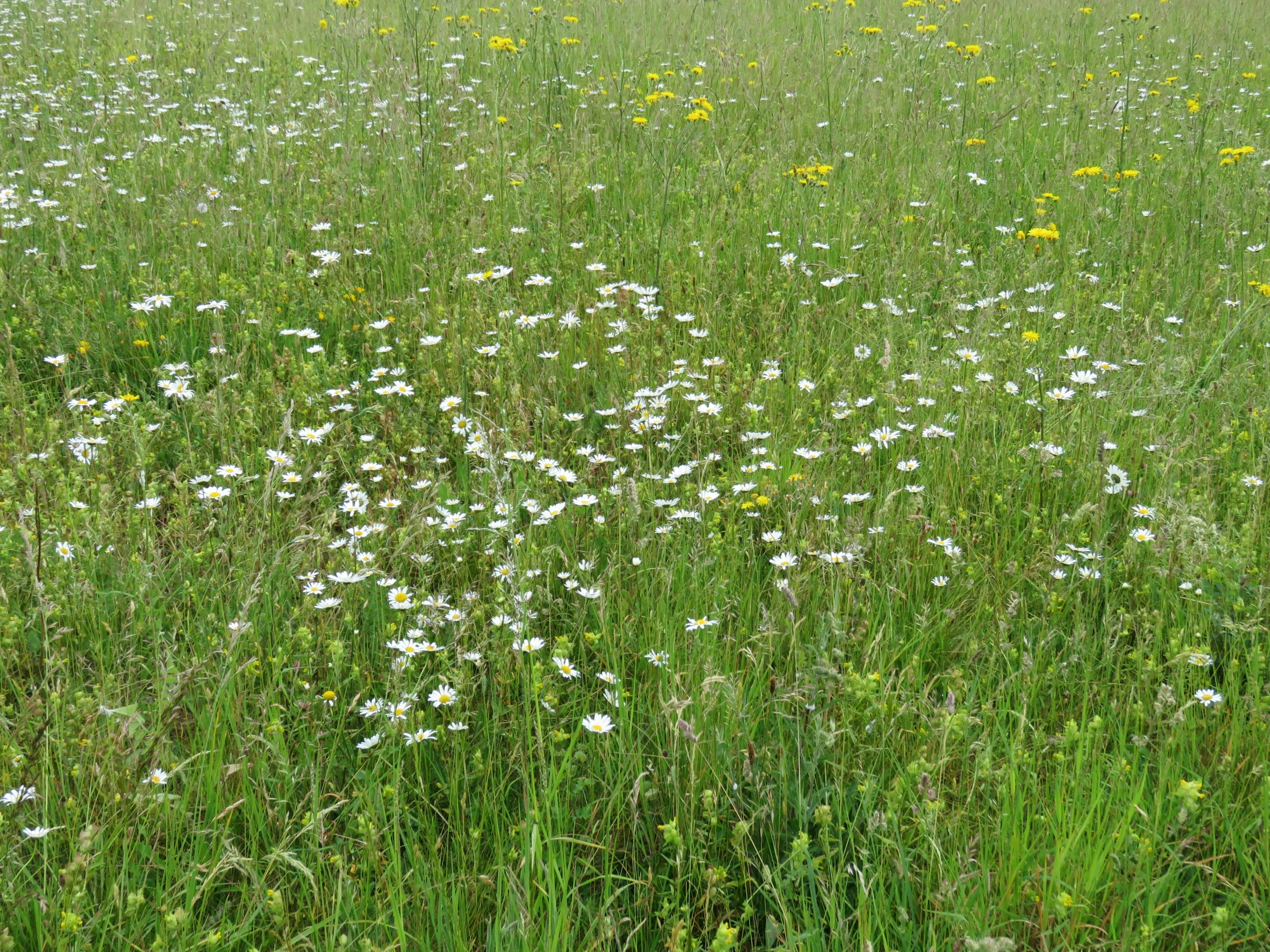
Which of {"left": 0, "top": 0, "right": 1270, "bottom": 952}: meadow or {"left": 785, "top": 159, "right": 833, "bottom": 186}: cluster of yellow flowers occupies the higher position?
{"left": 785, "top": 159, "right": 833, "bottom": 186}: cluster of yellow flowers

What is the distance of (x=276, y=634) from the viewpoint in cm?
199

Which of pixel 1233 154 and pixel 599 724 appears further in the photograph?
pixel 1233 154

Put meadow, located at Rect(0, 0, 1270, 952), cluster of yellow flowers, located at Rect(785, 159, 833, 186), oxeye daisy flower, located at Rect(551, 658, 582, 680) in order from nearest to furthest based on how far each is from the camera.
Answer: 1. meadow, located at Rect(0, 0, 1270, 952)
2. oxeye daisy flower, located at Rect(551, 658, 582, 680)
3. cluster of yellow flowers, located at Rect(785, 159, 833, 186)

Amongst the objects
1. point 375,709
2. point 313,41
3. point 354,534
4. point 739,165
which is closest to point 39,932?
point 375,709

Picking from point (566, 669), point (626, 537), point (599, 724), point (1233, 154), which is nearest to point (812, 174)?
point (1233, 154)

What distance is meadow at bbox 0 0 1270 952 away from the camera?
1496 millimetres

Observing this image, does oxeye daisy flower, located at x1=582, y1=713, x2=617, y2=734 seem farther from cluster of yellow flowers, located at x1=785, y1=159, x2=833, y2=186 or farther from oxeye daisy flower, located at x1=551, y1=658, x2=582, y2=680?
cluster of yellow flowers, located at x1=785, y1=159, x2=833, y2=186

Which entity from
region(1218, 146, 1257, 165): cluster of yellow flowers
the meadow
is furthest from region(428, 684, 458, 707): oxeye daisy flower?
region(1218, 146, 1257, 165): cluster of yellow flowers

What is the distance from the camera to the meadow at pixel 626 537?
150 cm

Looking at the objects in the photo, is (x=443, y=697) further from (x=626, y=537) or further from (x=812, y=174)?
(x=812, y=174)

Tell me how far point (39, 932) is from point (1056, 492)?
235 centimetres

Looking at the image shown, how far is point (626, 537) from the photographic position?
2406 millimetres

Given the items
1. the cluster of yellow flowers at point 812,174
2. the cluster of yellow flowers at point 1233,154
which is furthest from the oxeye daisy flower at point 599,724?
the cluster of yellow flowers at point 1233,154

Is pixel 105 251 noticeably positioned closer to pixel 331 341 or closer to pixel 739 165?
pixel 331 341
